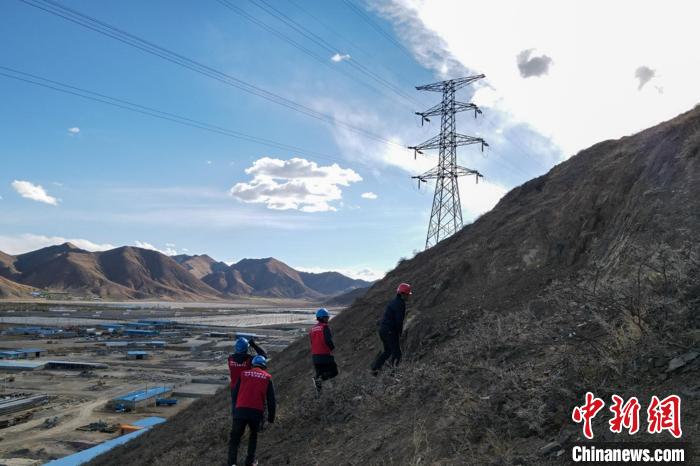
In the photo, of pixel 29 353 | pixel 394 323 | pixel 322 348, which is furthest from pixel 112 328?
pixel 394 323

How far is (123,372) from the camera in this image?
133 feet

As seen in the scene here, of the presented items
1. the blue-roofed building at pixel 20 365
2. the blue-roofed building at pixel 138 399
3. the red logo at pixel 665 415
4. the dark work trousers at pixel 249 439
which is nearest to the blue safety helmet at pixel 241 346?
the dark work trousers at pixel 249 439

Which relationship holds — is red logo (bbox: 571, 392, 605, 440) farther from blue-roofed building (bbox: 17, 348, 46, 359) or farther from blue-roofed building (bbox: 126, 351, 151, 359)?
blue-roofed building (bbox: 17, 348, 46, 359)

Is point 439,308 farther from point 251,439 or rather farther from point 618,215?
point 251,439

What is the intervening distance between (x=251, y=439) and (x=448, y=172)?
2148 cm

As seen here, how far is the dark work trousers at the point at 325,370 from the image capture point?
8789mm

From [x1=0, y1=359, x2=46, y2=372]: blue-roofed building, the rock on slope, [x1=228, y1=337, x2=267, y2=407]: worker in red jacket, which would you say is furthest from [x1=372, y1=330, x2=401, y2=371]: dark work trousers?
[x1=0, y1=359, x2=46, y2=372]: blue-roofed building

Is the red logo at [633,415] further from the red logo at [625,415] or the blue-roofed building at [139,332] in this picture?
the blue-roofed building at [139,332]

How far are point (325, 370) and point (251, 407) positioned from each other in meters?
2.39

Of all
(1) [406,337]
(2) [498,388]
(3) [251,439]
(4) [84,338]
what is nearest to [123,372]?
(4) [84,338]

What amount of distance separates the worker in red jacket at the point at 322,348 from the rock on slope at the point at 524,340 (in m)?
0.38

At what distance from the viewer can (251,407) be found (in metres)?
6.62

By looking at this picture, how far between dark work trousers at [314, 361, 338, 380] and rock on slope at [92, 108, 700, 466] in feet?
1.23

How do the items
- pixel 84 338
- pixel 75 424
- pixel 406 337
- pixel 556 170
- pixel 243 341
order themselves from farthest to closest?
pixel 84 338
pixel 75 424
pixel 556 170
pixel 406 337
pixel 243 341
